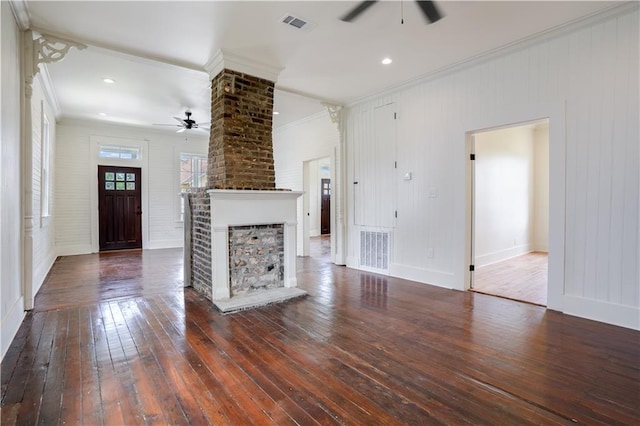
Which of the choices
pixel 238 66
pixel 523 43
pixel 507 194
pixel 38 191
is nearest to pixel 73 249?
pixel 38 191

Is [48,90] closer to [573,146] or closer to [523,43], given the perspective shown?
[523,43]

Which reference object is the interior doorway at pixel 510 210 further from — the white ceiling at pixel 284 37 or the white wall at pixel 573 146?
the white ceiling at pixel 284 37

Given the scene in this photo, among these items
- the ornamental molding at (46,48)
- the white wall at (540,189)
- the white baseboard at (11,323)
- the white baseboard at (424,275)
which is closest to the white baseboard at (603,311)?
the white baseboard at (424,275)

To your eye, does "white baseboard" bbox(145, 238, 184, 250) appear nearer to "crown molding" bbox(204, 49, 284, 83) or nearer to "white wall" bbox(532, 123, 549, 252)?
"crown molding" bbox(204, 49, 284, 83)

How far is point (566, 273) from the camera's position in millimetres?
3480

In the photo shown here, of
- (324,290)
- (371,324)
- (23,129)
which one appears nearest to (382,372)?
(371,324)

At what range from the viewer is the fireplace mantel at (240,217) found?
12.6 ft

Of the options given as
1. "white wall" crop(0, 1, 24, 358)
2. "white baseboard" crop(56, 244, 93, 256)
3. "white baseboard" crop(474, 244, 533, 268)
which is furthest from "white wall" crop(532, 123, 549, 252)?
"white baseboard" crop(56, 244, 93, 256)

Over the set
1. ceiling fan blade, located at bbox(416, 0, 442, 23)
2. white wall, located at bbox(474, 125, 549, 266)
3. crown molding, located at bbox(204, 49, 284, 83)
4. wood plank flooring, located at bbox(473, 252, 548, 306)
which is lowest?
wood plank flooring, located at bbox(473, 252, 548, 306)

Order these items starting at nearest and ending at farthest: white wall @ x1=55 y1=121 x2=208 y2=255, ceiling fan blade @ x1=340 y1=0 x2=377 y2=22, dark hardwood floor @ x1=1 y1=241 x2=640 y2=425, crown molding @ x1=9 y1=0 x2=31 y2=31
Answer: dark hardwood floor @ x1=1 y1=241 x2=640 y2=425 → ceiling fan blade @ x1=340 y1=0 x2=377 y2=22 → crown molding @ x1=9 y1=0 x2=31 y2=31 → white wall @ x1=55 y1=121 x2=208 y2=255

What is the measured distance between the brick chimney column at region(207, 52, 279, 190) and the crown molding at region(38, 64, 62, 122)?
8.43ft

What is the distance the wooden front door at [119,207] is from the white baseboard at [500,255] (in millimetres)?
7939

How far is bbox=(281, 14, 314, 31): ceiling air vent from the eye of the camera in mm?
3204

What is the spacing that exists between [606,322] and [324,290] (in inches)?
119
